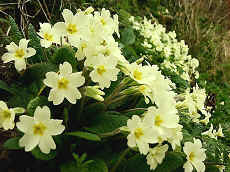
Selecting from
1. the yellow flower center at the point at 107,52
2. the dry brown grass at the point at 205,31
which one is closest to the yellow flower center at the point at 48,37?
the yellow flower center at the point at 107,52

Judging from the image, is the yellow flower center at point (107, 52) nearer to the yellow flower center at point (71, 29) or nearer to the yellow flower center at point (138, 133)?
the yellow flower center at point (71, 29)

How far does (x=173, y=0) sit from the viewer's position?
175 inches

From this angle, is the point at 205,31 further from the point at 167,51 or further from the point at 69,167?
the point at 69,167

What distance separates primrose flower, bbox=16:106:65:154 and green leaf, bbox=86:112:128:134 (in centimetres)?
23

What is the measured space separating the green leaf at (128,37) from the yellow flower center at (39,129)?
1.91m

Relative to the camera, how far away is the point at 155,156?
1.19m

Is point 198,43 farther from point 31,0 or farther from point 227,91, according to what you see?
point 31,0

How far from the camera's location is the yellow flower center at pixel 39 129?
1052 millimetres

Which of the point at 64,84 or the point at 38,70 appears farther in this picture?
the point at 38,70

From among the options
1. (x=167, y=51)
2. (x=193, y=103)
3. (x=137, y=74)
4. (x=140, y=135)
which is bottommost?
(x=167, y=51)

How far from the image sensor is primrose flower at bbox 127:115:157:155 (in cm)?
109

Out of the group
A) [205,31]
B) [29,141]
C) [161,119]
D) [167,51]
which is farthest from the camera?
[205,31]

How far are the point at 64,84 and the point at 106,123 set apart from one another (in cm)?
28

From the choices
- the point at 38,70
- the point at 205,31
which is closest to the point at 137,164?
the point at 38,70
